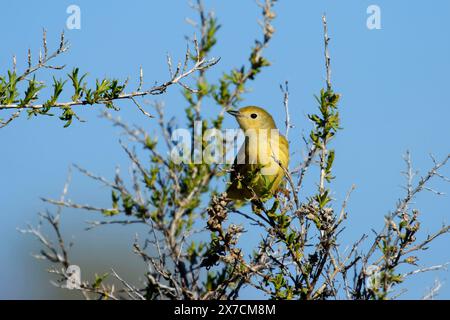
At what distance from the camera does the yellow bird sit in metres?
6.06

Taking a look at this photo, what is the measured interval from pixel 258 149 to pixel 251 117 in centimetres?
56

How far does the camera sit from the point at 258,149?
6652mm

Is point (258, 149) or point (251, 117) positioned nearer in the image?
point (258, 149)

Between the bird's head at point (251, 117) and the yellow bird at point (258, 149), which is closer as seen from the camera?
the yellow bird at point (258, 149)

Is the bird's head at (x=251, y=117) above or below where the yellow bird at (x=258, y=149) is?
above

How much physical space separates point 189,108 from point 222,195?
0.78m

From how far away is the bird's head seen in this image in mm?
7102

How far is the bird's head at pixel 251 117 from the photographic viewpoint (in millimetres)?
7102

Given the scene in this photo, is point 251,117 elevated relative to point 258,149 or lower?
elevated

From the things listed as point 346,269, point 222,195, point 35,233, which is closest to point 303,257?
point 346,269

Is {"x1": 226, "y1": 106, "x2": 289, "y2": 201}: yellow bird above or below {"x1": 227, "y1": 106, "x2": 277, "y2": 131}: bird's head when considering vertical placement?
below

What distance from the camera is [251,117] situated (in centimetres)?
712

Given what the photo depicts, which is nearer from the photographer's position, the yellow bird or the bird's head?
the yellow bird
